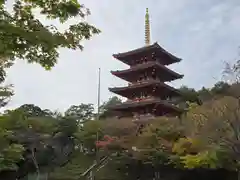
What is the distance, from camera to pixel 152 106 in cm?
2916

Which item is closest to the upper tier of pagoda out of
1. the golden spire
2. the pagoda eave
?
the pagoda eave

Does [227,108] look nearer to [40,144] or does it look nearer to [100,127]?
[100,127]

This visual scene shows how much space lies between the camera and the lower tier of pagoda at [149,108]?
29.0 metres

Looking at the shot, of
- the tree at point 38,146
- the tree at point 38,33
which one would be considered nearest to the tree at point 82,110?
the tree at point 38,146

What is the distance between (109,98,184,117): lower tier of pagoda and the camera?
29016 mm

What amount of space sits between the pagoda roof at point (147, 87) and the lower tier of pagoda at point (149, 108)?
96 cm

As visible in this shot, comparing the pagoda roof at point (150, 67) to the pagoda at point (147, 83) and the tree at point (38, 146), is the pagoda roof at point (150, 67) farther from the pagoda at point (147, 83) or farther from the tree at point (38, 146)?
the tree at point (38, 146)

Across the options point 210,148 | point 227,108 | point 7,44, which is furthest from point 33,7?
point 210,148

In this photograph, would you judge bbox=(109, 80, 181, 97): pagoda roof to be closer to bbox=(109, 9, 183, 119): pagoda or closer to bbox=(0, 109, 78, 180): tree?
bbox=(109, 9, 183, 119): pagoda

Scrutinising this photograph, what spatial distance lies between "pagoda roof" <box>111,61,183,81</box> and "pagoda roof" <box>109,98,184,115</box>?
260cm

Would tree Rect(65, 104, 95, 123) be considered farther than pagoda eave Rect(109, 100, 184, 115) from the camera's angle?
Yes

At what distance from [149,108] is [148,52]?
4.99 m

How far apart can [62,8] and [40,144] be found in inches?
1004

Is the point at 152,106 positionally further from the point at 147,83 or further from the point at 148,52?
the point at 148,52
